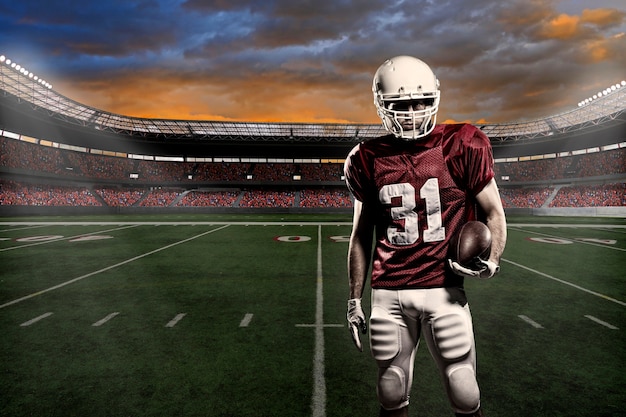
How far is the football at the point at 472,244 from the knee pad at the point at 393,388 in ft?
2.14

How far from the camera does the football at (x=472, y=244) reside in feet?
6.18

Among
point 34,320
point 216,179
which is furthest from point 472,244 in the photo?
point 216,179

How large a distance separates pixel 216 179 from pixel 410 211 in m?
49.9

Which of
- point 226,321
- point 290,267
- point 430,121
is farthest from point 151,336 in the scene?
point 290,267

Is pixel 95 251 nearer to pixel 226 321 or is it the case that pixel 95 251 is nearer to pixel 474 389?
pixel 226 321

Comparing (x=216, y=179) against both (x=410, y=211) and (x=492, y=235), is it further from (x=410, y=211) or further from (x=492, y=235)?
(x=492, y=235)

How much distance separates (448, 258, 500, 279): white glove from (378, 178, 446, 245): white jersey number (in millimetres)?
224

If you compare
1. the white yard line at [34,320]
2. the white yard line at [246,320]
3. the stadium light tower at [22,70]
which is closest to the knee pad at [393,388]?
the white yard line at [246,320]

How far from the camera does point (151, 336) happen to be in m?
4.55

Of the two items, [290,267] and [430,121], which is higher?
[430,121]

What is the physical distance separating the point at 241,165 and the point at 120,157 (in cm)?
1469

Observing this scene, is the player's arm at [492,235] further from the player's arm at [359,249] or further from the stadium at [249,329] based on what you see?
the stadium at [249,329]

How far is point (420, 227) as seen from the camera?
2.12m

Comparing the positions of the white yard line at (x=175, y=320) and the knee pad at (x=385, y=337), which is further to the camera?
the white yard line at (x=175, y=320)
